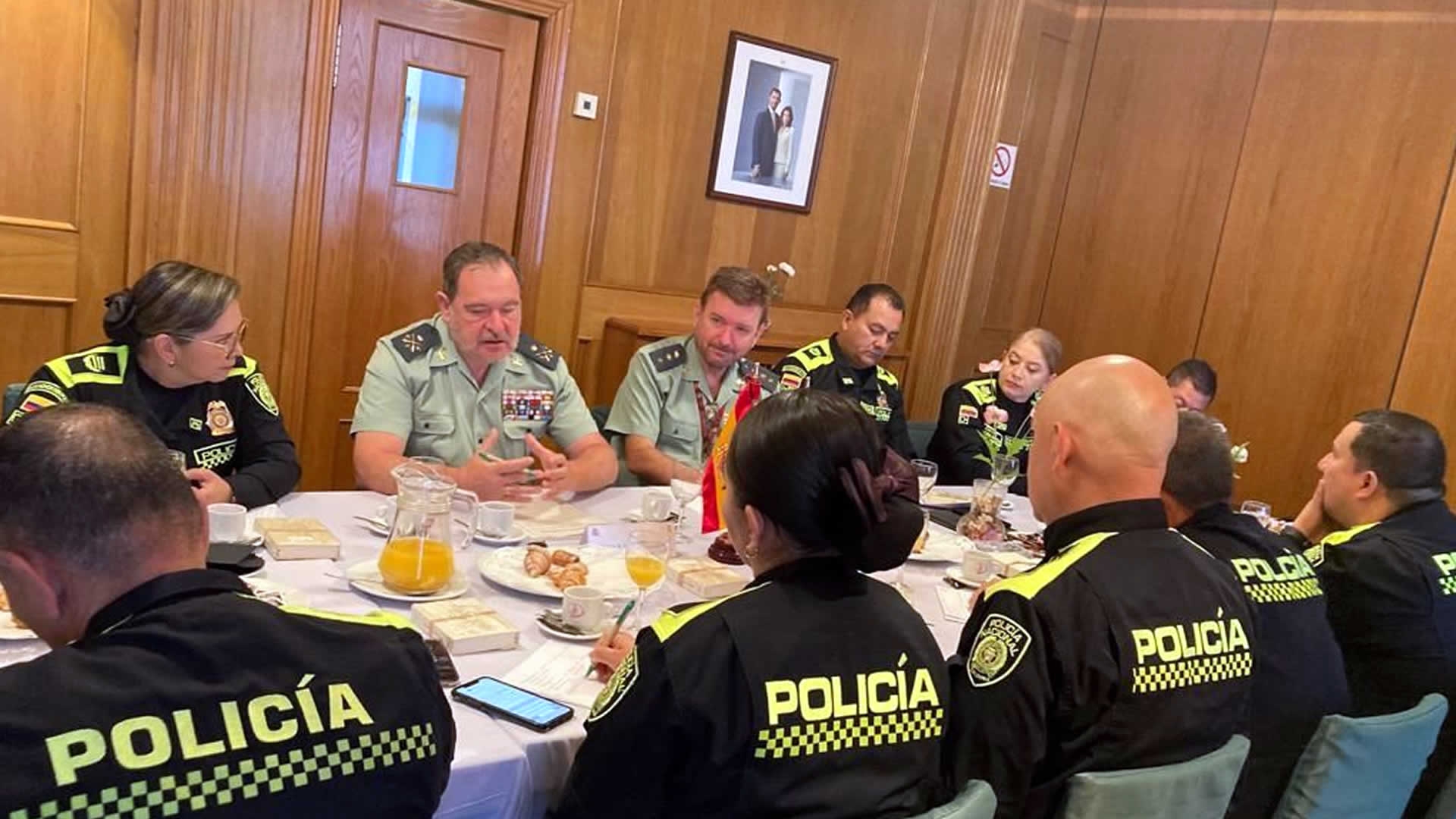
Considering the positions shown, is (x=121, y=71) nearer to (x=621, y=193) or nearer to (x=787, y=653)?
(x=621, y=193)

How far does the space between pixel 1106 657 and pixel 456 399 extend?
6.13 ft

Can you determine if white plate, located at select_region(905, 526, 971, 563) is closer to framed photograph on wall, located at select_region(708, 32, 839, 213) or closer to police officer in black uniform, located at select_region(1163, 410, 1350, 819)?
police officer in black uniform, located at select_region(1163, 410, 1350, 819)

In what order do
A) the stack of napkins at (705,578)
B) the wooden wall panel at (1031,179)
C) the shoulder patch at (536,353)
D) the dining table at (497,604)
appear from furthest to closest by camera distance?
the wooden wall panel at (1031,179)
the shoulder patch at (536,353)
the stack of napkins at (705,578)
the dining table at (497,604)

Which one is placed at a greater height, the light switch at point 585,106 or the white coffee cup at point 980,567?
the light switch at point 585,106

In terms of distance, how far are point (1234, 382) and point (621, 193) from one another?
2953mm

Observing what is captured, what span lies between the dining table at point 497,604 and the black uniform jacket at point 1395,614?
31.0 inches

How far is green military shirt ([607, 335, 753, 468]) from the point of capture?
3182mm

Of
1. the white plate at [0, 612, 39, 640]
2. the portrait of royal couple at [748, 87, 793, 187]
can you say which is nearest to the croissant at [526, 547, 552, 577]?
the white plate at [0, 612, 39, 640]

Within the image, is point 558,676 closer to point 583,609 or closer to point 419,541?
point 583,609

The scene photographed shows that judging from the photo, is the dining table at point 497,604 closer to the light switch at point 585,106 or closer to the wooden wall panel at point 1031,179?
the light switch at point 585,106

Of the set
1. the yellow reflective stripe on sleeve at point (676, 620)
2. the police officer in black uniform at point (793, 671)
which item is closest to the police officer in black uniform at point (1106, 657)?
the police officer in black uniform at point (793, 671)

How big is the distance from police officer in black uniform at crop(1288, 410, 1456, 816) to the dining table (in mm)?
784

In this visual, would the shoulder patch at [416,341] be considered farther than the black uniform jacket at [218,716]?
Yes

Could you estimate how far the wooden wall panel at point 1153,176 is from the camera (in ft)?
16.8
